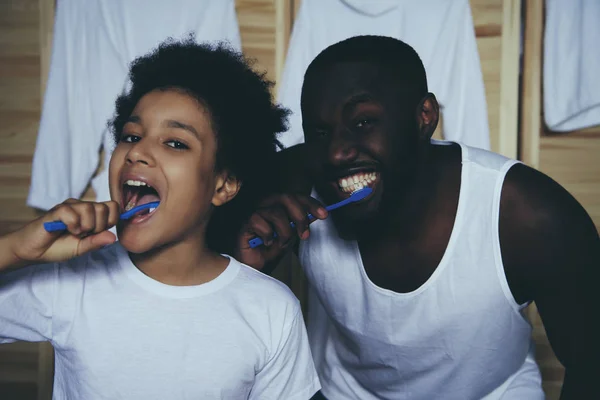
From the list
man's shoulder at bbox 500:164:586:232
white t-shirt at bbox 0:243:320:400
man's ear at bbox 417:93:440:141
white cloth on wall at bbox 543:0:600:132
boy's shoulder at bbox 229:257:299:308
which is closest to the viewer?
white t-shirt at bbox 0:243:320:400

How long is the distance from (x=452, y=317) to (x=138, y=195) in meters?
0.63

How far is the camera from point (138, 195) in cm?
99

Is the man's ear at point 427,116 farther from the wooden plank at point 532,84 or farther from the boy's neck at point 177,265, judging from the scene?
the wooden plank at point 532,84

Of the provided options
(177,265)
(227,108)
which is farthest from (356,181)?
(177,265)

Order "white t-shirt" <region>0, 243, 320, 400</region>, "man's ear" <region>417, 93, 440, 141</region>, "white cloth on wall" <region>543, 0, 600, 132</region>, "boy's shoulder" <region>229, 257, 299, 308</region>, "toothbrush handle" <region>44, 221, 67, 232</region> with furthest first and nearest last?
"white cloth on wall" <region>543, 0, 600, 132</region> < "man's ear" <region>417, 93, 440, 141</region> < "boy's shoulder" <region>229, 257, 299, 308</region> < "white t-shirt" <region>0, 243, 320, 400</region> < "toothbrush handle" <region>44, 221, 67, 232</region>

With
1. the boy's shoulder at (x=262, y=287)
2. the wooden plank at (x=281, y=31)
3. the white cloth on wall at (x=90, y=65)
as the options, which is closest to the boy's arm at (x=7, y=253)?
the boy's shoulder at (x=262, y=287)

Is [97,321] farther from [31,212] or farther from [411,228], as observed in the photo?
[31,212]

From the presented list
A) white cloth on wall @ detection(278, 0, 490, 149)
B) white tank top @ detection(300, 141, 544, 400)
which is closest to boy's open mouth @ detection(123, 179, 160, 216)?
white tank top @ detection(300, 141, 544, 400)

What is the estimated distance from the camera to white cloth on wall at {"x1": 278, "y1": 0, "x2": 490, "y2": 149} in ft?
5.93

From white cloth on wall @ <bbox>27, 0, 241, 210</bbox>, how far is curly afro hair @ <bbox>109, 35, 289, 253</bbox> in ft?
2.08

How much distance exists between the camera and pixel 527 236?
1.13 metres

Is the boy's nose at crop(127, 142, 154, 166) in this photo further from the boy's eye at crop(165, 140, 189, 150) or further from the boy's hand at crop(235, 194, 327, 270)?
the boy's hand at crop(235, 194, 327, 270)

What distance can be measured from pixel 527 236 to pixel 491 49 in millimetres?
929

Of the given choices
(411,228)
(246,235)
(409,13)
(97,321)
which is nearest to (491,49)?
(409,13)
